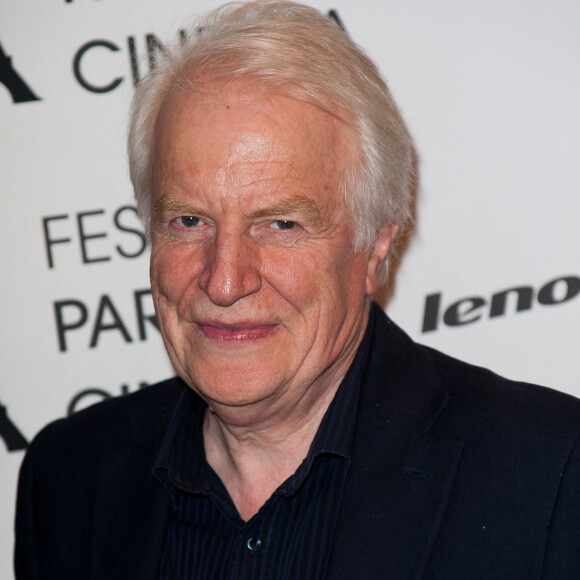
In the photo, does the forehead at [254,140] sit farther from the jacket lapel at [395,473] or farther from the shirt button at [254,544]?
the shirt button at [254,544]

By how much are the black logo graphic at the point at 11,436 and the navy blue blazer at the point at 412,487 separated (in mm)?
455

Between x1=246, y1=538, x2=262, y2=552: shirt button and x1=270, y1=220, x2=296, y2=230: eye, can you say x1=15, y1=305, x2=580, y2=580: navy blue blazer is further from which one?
x1=270, y1=220, x2=296, y2=230: eye

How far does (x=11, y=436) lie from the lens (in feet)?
9.56

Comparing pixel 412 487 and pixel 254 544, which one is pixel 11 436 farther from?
pixel 412 487

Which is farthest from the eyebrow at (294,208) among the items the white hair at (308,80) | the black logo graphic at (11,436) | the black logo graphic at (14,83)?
the black logo graphic at (11,436)

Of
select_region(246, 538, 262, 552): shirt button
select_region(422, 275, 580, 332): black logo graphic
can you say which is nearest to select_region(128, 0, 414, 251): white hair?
select_region(422, 275, 580, 332): black logo graphic

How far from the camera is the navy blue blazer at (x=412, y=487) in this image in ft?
6.26

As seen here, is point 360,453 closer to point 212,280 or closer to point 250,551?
point 250,551

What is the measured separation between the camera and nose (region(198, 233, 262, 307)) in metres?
1.89

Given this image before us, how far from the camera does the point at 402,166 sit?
218 centimetres

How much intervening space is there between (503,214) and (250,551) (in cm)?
129

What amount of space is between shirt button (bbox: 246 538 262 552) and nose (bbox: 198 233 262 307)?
22.2 inches

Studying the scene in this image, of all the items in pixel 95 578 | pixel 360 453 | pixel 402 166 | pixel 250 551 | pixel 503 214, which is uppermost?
pixel 402 166

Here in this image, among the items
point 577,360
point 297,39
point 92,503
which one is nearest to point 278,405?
point 92,503
